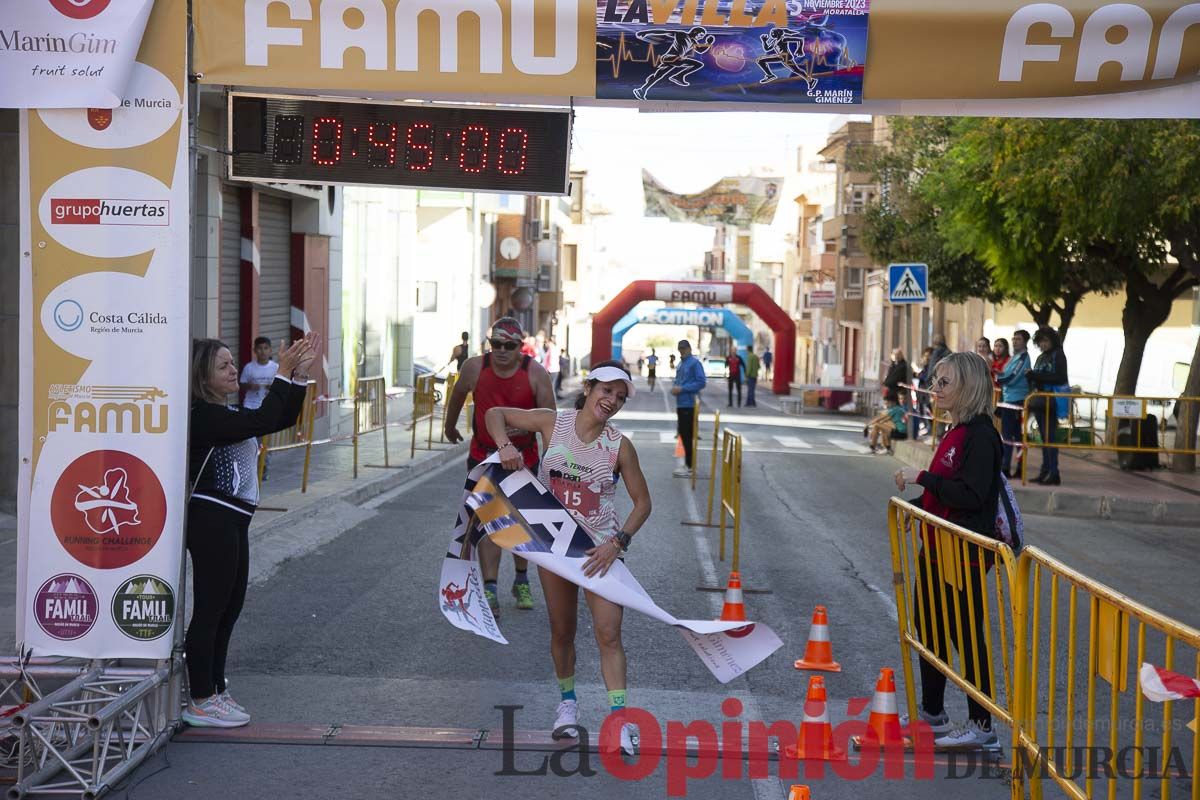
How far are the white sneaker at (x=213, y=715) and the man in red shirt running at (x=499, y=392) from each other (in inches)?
104

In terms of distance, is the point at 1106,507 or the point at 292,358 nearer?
the point at 292,358

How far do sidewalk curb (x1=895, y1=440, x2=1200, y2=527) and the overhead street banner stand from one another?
34.7 feet

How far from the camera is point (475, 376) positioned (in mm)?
9391

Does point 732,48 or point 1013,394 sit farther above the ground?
point 732,48

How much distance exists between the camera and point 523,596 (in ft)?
31.9

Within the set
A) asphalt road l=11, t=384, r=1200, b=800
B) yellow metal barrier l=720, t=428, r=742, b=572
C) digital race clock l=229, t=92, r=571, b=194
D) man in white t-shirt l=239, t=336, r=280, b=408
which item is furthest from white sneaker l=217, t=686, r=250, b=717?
man in white t-shirt l=239, t=336, r=280, b=408

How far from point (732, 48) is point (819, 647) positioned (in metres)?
3.33

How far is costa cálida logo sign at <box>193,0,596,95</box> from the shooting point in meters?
6.61

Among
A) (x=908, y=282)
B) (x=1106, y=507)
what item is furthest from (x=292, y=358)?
(x=908, y=282)

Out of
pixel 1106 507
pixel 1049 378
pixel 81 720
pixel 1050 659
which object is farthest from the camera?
pixel 1049 378

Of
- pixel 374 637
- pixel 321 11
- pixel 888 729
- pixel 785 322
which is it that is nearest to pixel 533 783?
pixel 888 729

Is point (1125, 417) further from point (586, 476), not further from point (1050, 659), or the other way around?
point (586, 476)

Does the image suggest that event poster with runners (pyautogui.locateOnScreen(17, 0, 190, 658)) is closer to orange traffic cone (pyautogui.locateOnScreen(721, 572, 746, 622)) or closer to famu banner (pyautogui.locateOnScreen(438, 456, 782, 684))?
famu banner (pyautogui.locateOnScreen(438, 456, 782, 684))

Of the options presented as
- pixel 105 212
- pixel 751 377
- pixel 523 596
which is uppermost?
pixel 105 212
